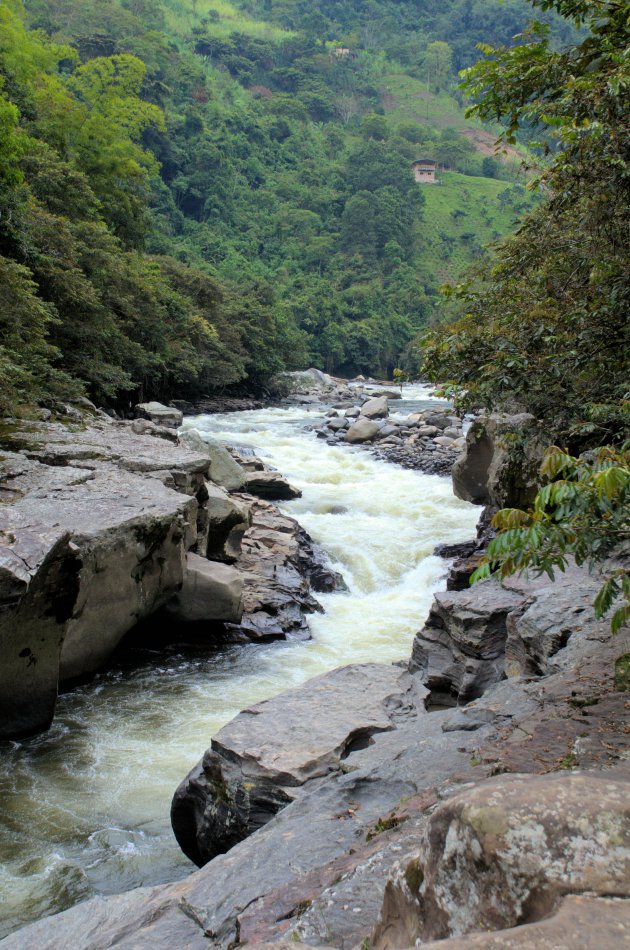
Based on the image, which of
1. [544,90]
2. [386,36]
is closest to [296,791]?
[544,90]

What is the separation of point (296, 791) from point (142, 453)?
22.8 ft

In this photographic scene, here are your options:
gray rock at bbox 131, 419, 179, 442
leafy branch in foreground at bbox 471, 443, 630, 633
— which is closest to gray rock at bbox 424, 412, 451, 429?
gray rock at bbox 131, 419, 179, 442

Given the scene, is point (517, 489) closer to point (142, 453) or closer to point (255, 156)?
point (142, 453)

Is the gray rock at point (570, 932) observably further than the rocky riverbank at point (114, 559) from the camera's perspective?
No

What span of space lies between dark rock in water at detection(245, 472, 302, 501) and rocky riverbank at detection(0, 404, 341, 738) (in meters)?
1.72

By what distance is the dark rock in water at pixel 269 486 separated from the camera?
1368 cm

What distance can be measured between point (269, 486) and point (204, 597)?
5.77 metres

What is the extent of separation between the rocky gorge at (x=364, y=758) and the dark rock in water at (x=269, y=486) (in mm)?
3991

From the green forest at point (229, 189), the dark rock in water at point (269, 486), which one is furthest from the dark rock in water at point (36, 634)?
the dark rock in water at point (269, 486)

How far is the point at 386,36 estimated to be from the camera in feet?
473

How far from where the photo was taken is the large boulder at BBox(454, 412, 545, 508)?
17.3ft

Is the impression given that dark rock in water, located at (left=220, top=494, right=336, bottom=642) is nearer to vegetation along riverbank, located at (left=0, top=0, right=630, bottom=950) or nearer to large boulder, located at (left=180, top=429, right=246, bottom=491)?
vegetation along riverbank, located at (left=0, top=0, right=630, bottom=950)

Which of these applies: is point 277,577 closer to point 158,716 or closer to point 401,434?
point 158,716

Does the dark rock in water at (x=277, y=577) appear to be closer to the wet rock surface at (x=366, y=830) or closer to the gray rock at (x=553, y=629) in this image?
the gray rock at (x=553, y=629)
